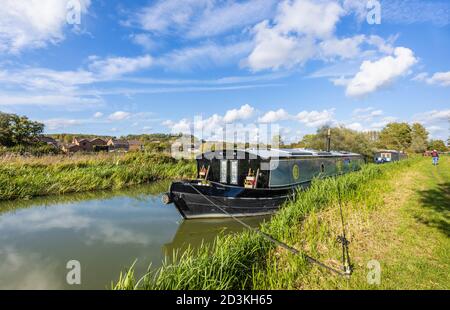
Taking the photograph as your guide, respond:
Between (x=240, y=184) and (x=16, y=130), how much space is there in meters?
32.7

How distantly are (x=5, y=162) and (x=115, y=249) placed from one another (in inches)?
462

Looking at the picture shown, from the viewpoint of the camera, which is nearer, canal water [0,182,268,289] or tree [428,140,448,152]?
canal water [0,182,268,289]

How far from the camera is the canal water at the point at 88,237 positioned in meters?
5.12

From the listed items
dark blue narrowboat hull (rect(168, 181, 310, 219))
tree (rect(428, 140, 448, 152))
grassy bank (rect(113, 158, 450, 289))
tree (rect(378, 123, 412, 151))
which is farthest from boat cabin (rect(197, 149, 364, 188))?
tree (rect(428, 140, 448, 152))

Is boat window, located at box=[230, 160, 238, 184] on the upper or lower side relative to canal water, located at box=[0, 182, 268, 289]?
upper

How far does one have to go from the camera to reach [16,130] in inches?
1229

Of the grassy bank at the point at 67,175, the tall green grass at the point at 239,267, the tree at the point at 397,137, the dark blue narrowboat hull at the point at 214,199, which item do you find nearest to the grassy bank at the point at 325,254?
the tall green grass at the point at 239,267

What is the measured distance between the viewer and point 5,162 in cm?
1401

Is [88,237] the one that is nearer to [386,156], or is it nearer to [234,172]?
[234,172]

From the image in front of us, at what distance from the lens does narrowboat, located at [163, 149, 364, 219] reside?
8.50 metres

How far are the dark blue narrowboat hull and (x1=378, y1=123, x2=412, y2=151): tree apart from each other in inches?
2231

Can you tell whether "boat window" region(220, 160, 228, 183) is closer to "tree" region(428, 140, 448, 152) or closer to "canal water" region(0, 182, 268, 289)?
"canal water" region(0, 182, 268, 289)

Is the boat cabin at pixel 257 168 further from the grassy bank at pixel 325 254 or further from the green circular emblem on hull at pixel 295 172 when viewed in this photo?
the grassy bank at pixel 325 254
